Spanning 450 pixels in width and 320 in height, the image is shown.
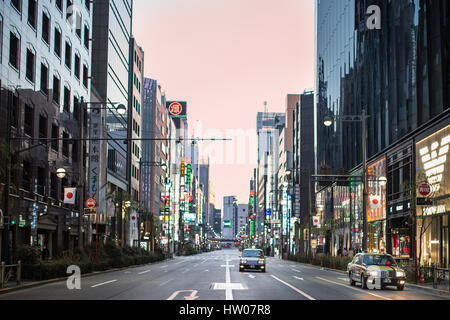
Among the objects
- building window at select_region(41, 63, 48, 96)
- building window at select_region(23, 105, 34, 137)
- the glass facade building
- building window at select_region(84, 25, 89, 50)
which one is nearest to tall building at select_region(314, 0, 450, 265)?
building window at select_region(23, 105, 34, 137)

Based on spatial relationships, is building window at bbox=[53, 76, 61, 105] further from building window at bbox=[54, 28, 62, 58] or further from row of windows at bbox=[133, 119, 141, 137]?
row of windows at bbox=[133, 119, 141, 137]

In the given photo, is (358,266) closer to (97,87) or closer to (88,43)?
(88,43)

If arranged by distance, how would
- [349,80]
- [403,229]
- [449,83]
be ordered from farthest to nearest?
[349,80] < [403,229] < [449,83]

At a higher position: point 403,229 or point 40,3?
point 40,3

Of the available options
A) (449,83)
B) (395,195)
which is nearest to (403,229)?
(395,195)

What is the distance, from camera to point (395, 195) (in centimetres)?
5131

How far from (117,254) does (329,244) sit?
42.5 m

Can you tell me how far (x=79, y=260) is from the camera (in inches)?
1487

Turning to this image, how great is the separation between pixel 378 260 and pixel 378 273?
1.44m

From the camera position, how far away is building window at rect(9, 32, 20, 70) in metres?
39.0

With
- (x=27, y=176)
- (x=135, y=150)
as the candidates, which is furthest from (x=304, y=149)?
(x=27, y=176)

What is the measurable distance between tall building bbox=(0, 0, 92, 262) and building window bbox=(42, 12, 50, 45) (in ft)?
0.25

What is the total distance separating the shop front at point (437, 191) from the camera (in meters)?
38.6
